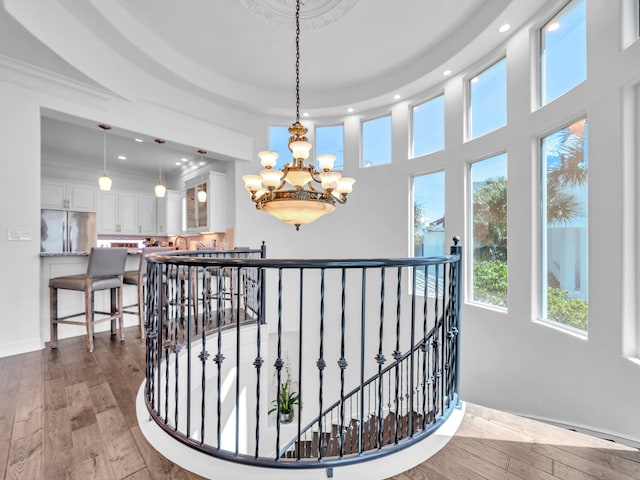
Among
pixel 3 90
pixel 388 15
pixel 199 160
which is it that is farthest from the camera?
pixel 199 160

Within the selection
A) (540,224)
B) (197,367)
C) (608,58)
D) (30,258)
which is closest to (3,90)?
(30,258)

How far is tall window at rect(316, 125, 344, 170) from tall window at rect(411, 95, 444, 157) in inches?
54.0

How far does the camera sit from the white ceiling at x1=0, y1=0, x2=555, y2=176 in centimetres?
310

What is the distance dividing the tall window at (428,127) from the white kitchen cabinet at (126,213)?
Answer: 21.0 feet

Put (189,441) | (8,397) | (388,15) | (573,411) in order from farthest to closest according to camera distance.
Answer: (388,15) < (573,411) < (8,397) < (189,441)

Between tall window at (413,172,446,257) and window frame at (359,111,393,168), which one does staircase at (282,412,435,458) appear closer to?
tall window at (413,172,446,257)

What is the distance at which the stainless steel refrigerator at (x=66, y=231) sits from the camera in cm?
608

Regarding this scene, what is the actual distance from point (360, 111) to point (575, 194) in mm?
3678

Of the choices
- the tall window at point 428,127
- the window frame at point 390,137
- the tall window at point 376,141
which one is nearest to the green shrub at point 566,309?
the tall window at point 428,127

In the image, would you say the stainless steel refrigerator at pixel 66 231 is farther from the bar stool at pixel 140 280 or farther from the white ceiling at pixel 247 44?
the bar stool at pixel 140 280

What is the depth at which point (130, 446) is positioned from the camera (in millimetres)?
1634

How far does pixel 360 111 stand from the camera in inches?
218

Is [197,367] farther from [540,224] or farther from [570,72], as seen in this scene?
[570,72]

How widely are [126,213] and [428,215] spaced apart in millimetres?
6762
